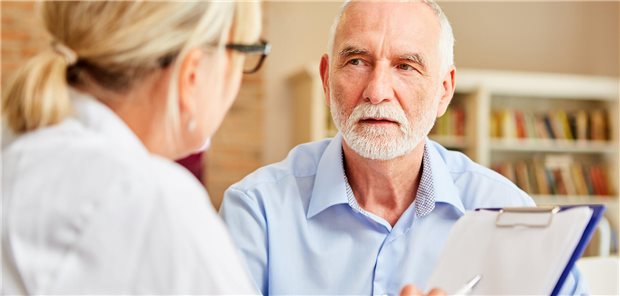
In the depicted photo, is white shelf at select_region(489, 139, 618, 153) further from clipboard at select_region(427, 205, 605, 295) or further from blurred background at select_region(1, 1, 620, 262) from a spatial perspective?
clipboard at select_region(427, 205, 605, 295)

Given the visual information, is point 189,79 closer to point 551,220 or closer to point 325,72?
point 551,220

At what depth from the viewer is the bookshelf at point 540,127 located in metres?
5.75

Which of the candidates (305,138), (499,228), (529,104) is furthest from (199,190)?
(529,104)

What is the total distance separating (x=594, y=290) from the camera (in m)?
1.85


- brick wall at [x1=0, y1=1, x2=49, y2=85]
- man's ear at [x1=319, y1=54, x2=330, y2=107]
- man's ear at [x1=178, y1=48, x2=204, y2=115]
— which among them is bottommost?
brick wall at [x1=0, y1=1, x2=49, y2=85]

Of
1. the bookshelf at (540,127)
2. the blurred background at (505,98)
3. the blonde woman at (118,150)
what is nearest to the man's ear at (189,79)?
the blonde woman at (118,150)

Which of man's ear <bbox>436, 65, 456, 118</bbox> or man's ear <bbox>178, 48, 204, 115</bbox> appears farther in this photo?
man's ear <bbox>436, 65, 456, 118</bbox>

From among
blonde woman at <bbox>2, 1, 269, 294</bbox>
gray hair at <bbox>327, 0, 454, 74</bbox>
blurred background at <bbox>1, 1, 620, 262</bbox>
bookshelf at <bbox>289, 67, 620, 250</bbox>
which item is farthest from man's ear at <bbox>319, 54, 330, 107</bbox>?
bookshelf at <bbox>289, 67, 620, 250</bbox>

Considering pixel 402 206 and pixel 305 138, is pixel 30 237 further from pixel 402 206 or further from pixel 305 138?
pixel 305 138

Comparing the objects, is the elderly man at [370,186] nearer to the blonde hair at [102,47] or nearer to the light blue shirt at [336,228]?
the light blue shirt at [336,228]

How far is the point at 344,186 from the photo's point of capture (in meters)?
1.63

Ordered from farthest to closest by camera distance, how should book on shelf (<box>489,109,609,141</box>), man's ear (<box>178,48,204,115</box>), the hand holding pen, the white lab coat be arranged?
book on shelf (<box>489,109,609,141</box>), the hand holding pen, man's ear (<box>178,48,204,115</box>), the white lab coat

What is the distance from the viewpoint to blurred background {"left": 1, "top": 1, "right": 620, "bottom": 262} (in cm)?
553

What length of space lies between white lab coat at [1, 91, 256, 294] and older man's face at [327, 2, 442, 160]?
778 mm
